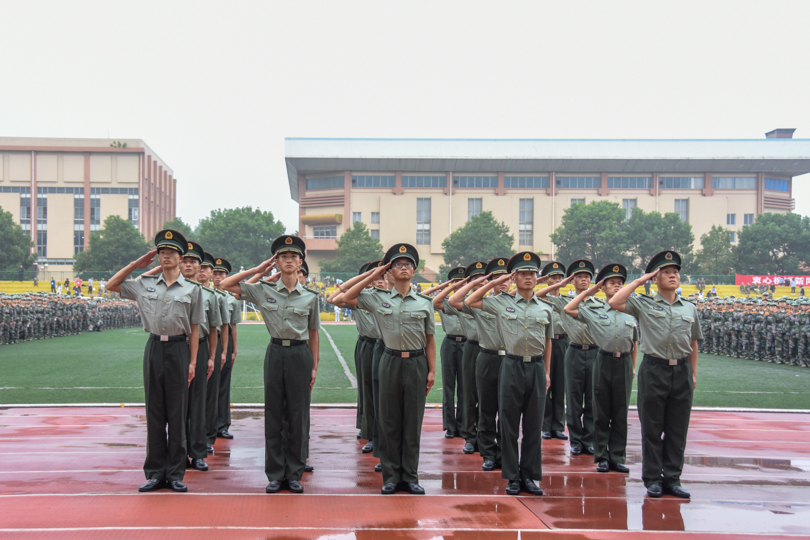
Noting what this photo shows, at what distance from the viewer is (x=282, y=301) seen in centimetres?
517

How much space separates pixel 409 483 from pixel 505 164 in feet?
218

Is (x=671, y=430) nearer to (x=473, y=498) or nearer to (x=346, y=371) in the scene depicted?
(x=473, y=498)

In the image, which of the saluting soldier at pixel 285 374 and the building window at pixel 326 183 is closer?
the saluting soldier at pixel 285 374

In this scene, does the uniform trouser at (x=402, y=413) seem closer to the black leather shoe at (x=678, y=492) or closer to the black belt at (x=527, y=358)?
the black belt at (x=527, y=358)

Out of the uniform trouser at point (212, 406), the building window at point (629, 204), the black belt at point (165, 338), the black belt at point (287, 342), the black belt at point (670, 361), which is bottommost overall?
the uniform trouser at point (212, 406)

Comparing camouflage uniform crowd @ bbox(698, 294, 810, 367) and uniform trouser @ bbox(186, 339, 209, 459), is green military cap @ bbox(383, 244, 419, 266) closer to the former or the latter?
uniform trouser @ bbox(186, 339, 209, 459)

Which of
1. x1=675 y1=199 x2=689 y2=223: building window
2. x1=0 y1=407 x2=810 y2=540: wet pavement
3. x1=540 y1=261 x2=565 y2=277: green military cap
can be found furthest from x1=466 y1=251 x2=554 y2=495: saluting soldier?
x1=675 y1=199 x2=689 y2=223: building window

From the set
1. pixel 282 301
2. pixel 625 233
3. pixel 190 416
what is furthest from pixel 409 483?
pixel 625 233

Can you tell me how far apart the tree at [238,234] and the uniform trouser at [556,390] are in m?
66.2

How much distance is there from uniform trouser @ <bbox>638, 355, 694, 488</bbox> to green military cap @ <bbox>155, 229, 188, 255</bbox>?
413 centimetres

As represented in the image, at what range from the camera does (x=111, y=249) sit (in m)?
58.7

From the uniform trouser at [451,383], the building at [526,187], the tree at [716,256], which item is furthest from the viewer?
the building at [526,187]

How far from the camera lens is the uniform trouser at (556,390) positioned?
7.32 metres

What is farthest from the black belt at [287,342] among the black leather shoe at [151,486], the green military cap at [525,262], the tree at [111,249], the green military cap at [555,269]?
the tree at [111,249]
